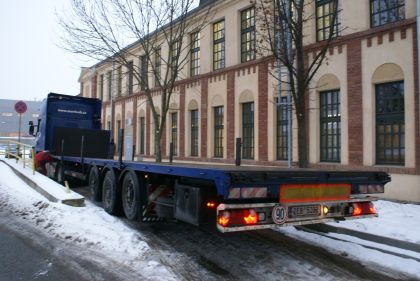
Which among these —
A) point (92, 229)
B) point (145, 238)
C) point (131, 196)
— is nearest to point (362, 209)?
point (145, 238)

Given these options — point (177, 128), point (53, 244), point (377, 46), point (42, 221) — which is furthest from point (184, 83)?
point (53, 244)

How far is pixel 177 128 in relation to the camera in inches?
886

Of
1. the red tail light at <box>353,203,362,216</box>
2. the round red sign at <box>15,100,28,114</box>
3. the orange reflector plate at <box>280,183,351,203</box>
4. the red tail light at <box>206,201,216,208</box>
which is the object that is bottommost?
the red tail light at <box>353,203,362,216</box>

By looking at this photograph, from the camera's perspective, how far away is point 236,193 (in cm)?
491

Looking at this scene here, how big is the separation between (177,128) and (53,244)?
16169 mm

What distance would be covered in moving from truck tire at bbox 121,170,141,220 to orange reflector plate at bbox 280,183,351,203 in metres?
3.17

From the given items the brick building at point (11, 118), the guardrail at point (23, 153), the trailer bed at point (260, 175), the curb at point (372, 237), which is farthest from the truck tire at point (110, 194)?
the brick building at point (11, 118)

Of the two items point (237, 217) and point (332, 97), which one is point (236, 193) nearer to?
point (237, 217)

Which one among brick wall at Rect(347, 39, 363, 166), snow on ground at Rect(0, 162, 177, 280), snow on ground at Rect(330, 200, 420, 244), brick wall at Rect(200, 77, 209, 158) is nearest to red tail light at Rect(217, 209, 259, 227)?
snow on ground at Rect(0, 162, 177, 280)

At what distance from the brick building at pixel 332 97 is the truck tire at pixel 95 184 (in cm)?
735

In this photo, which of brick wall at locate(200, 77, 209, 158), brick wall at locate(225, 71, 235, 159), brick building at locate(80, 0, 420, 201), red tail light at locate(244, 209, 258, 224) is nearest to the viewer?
red tail light at locate(244, 209, 258, 224)

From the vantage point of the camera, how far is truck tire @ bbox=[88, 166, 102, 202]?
9.70m

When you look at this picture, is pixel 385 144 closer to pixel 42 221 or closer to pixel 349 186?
pixel 349 186

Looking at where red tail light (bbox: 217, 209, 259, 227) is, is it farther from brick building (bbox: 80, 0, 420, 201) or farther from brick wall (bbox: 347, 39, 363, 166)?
brick wall (bbox: 347, 39, 363, 166)
